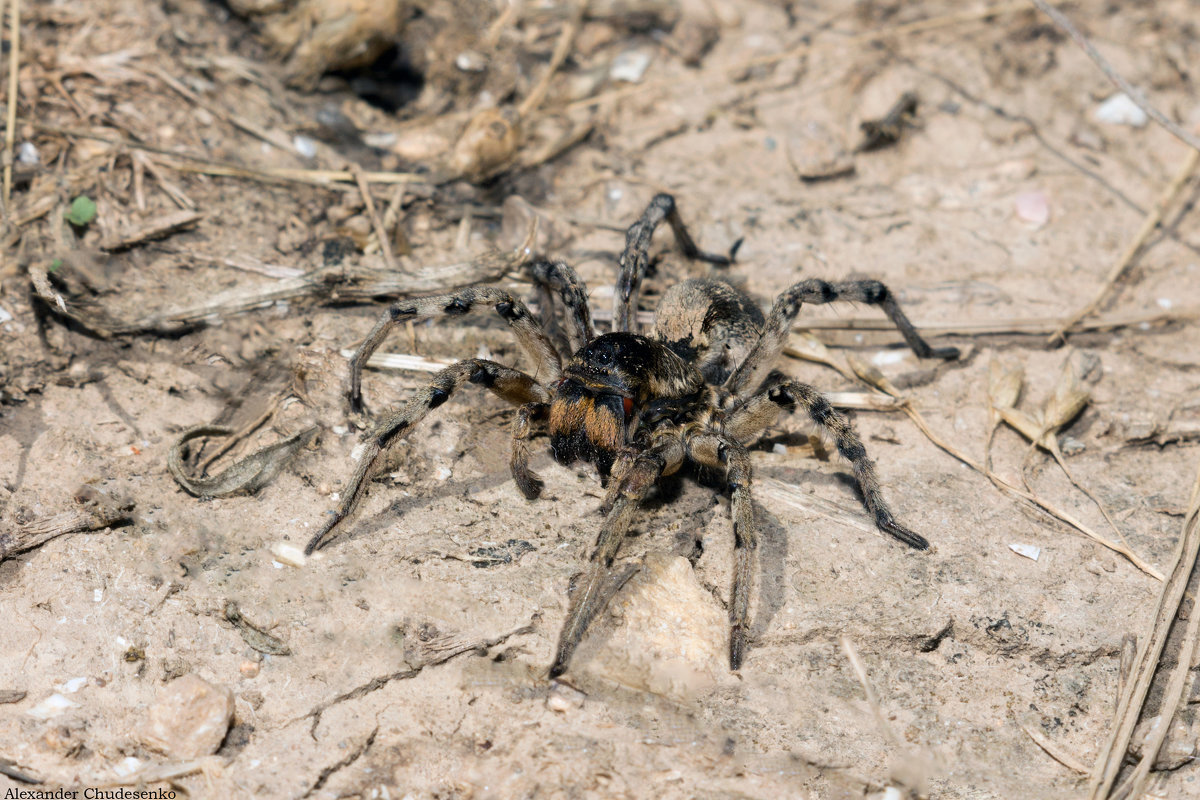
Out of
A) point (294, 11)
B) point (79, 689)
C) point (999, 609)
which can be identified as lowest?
point (79, 689)

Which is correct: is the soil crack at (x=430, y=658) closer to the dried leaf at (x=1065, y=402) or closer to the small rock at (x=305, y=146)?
the dried leaf at (x=1065, y=402)

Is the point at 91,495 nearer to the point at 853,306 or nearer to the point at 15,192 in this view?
the point at 15,192

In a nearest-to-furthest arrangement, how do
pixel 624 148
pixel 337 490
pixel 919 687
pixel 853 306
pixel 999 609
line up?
pixel 919 687, pixel 999 609, pixel 337 490, pixel 853 306, pixel 624 148

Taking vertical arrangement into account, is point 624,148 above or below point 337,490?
above

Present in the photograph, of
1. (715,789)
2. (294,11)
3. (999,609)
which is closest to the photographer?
(715,789)

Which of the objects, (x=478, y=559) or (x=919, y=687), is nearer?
(x=919, y=687)

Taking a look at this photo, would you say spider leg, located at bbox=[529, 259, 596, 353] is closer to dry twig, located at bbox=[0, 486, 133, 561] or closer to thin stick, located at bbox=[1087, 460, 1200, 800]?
dry twig, located at bbox=[0, 486, 133, 561]

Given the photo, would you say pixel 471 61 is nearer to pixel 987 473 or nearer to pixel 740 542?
pixel 740 542

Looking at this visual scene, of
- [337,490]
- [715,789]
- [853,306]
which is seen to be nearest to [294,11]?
[337,490]

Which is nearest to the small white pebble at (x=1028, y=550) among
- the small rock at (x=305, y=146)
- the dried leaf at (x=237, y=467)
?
the dried leaf at (x=237, y=467)
